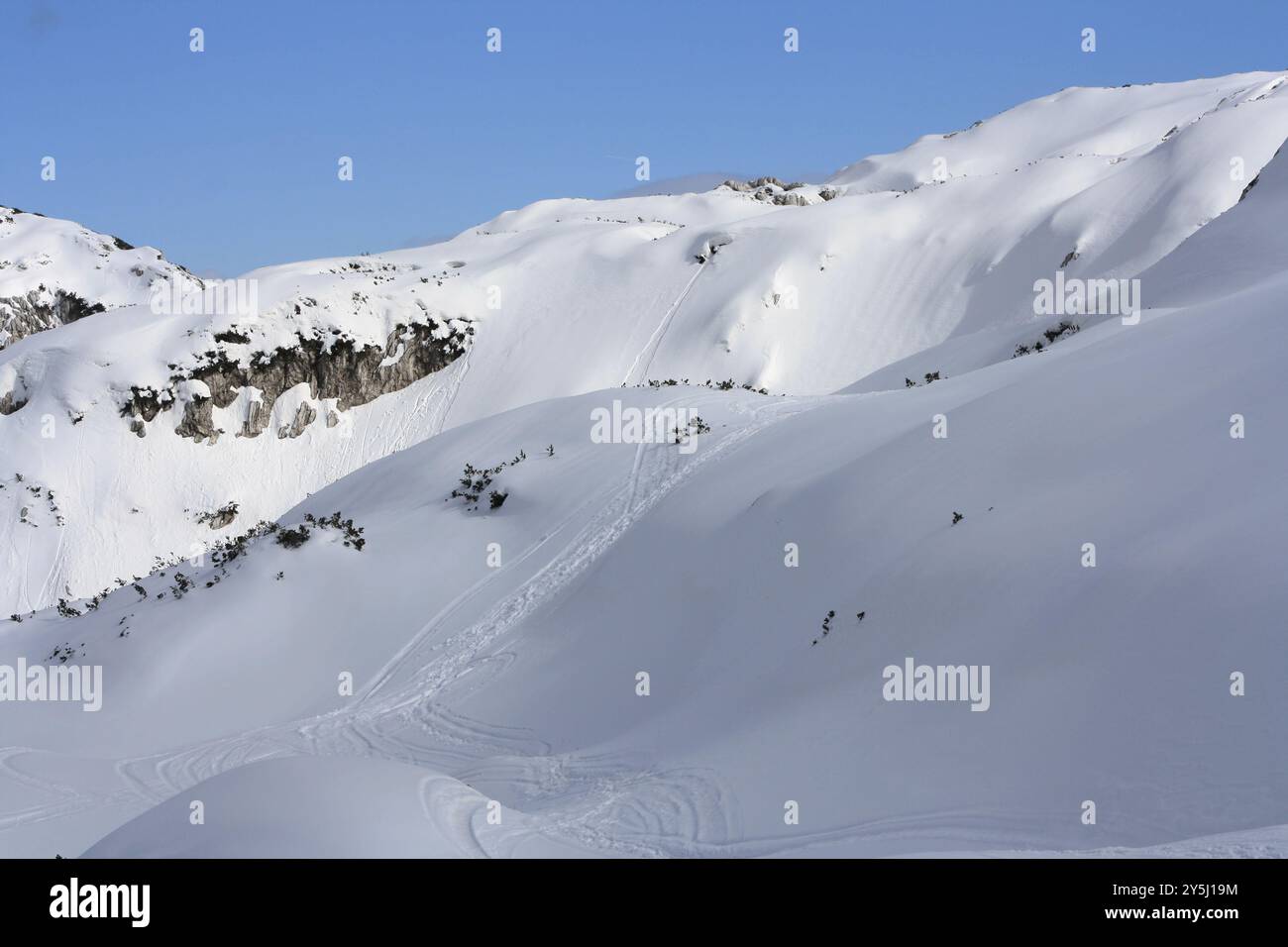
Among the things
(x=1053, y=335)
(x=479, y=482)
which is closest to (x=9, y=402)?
(x=479, y=482)

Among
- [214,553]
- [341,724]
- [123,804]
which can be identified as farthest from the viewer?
[214,553]

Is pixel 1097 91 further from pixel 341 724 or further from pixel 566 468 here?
pixel 341 724

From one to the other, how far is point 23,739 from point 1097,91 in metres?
70.7

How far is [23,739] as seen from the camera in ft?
43.4

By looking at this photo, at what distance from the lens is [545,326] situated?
41.4 meters

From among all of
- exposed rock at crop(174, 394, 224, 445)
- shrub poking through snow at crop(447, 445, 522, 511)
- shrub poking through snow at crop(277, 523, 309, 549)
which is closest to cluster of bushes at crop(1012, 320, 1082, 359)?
shrub poking through snow at crop(447, 445, 522, 511)

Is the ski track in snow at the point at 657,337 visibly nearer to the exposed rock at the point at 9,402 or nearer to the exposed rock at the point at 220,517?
the exposed rock at the point at 220,517

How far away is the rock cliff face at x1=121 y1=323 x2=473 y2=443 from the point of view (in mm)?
36406

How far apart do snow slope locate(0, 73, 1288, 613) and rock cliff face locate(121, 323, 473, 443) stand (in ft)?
0.42

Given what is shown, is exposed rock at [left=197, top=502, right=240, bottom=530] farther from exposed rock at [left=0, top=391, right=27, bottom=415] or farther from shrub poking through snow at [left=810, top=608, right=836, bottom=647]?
shrub poking through snow at [left=810, top=608, right=836, bottom=647]
